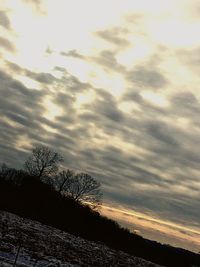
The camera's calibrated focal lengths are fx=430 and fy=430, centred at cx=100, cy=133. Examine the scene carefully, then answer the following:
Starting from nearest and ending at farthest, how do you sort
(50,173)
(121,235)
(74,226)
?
(74,226), (121,235), (50,173)

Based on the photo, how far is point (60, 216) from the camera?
337 feet

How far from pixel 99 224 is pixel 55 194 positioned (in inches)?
560

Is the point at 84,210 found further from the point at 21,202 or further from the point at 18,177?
the point at 18,177

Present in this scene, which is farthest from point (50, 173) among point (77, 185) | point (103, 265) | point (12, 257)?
point (12, 257)

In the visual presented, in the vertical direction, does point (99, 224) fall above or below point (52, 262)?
above

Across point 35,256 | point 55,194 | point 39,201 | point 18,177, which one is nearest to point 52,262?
point 35,256

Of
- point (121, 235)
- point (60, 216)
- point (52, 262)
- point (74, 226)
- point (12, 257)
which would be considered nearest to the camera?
point (12, 257)

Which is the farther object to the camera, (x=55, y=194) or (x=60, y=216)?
(x=55, y=194)

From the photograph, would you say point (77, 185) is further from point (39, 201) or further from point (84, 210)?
point (39, 201)

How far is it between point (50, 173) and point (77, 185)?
39.3 ft

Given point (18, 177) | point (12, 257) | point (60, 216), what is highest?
point (18, 177)

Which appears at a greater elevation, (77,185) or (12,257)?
(77,185)

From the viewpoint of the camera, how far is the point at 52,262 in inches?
1234

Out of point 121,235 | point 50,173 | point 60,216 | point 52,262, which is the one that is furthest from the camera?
point 50,173
